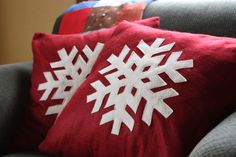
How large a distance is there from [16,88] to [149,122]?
1.62 feet

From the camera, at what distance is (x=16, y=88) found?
118 centimetres

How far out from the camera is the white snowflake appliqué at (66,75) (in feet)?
3.67

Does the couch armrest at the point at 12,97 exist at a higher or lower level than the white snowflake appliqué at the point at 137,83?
lower

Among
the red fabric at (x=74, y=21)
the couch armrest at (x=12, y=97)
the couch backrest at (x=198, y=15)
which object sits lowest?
the couch armrest at (x=12, y=97)

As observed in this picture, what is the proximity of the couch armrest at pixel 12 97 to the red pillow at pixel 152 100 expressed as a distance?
155mm

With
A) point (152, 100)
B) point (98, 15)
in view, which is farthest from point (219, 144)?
point (98, 15)

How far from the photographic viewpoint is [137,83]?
93 cm

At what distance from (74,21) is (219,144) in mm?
910

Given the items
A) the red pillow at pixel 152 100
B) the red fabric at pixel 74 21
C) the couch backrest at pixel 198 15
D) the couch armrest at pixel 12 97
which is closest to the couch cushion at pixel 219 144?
the red pillow at pixel 152 100

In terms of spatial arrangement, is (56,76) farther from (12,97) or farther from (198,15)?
(198,15)

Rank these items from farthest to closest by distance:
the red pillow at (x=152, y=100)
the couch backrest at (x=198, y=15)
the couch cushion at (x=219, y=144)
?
the couch backrest at (x=198, y=15)
the red pillow at (x=152, y=100)
the couch cushion at (x=219, y=144)

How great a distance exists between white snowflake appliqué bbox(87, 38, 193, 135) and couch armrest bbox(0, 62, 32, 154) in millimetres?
276

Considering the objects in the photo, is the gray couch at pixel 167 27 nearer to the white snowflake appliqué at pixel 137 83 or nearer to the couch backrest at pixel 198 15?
the couch backrest at pixel 198 15

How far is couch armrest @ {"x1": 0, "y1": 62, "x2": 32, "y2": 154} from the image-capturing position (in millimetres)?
1115
